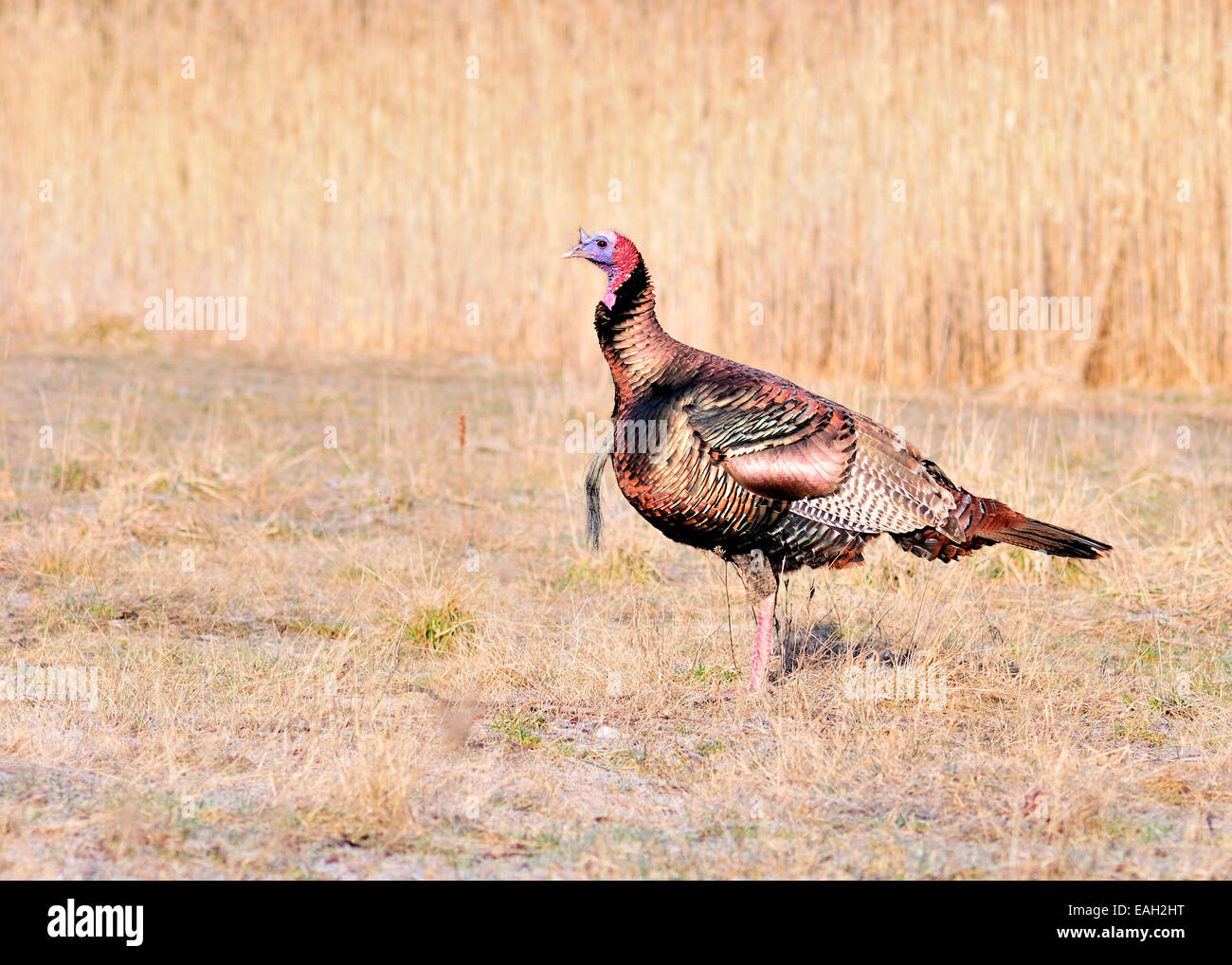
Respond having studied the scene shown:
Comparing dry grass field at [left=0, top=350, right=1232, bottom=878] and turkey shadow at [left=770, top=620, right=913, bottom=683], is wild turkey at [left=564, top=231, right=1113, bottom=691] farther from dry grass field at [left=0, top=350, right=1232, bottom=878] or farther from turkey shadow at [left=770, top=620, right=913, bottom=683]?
dry grass field at [left=0, top=350, right=1232, bottom=878]

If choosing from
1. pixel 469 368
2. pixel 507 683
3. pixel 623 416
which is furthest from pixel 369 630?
pixel 469 368

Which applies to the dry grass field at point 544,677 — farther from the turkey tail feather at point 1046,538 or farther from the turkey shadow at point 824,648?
the turkey tail feather at point 1046,538

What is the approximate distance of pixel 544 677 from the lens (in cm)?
537

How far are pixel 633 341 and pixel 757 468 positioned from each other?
62 cm

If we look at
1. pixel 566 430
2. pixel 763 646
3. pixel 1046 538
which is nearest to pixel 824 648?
pixel 763 646

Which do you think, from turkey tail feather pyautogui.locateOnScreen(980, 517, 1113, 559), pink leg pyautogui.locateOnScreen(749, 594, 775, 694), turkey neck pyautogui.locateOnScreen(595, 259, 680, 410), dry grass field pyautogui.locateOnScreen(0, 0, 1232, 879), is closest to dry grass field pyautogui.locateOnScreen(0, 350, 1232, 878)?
dry grass field pyautogui.locateOnScreen(0, 0, 1232, 879)

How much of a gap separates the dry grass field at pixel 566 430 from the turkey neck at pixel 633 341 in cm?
103

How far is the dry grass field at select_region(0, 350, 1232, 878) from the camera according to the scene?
3955 millimetres

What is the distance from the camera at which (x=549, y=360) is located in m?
12.4

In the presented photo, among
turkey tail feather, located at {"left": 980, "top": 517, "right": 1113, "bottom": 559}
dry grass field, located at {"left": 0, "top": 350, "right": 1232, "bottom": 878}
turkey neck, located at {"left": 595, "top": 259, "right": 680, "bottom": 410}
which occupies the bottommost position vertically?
dry grass field, located at {"left": 0, "top": 350, "right": 1232, "bottom": 878}

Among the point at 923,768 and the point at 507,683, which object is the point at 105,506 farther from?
the point at 923,768

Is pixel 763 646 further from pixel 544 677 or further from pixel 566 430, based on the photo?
pixel 566 430

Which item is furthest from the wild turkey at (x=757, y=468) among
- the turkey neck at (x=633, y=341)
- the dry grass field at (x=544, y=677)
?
the dry grass field at (x=544, y=677)

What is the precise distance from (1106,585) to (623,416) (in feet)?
9.57
